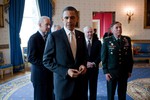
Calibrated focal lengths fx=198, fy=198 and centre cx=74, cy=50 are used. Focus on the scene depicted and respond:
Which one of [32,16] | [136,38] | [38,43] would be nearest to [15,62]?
[32,16]

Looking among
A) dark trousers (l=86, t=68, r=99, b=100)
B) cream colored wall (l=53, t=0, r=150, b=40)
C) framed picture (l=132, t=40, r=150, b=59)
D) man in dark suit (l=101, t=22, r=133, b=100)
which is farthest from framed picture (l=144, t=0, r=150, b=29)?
man in dark suit (l=101, t=22, r=133, b=100)

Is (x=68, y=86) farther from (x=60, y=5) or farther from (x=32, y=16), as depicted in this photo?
(x=60, y=5)

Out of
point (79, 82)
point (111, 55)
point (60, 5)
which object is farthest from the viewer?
point (60, 5)

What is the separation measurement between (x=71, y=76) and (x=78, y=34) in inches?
16.5

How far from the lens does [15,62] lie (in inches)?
256

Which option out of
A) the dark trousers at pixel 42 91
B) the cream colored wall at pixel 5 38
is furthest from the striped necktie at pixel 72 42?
the cream colored wall at pixel 5 38

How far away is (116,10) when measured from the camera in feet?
26.9

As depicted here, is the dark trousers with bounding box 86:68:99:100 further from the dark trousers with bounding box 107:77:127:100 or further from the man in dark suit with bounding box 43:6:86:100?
the man in dark suit with bounding box 43:6:86:100

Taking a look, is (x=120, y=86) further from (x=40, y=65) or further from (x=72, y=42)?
(x=72, y=42)

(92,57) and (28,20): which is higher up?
(28,20)

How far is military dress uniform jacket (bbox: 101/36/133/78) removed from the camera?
279cm

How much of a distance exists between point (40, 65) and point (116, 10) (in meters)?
6.41

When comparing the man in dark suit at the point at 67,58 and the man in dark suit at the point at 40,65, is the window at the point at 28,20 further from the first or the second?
the man in dark suit at the point at 67,58

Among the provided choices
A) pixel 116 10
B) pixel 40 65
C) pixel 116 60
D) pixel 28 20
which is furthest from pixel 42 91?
pixel 116 10
